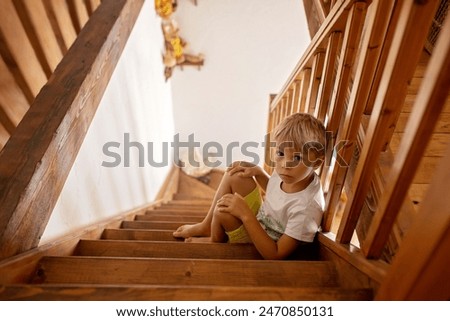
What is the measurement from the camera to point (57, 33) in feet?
4.41

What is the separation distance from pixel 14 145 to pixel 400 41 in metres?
1.03

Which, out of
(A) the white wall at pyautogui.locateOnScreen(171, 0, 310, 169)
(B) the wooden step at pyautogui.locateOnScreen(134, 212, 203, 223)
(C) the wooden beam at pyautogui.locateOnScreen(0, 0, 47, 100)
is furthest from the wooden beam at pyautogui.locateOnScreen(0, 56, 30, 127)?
(A) the white wall at pyautogui.locateOnScreen(171, 0, 310, 169)

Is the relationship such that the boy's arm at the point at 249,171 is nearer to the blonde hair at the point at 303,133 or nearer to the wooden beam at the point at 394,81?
the blonde hair at the point at 303,133

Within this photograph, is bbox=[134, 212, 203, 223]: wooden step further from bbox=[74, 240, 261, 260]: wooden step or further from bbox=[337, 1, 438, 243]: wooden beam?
bbox=[337, 1, 438, 243]: wooden beam

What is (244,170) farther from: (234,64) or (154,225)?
(234,64)

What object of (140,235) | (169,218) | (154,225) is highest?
(140,235)

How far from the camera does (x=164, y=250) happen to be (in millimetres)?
1010

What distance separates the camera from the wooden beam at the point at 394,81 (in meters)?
0.56

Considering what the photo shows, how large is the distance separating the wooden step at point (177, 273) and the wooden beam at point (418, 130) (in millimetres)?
269

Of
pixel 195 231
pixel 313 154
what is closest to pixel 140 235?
pixel 195 231

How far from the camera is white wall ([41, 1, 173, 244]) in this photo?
1.21 metres

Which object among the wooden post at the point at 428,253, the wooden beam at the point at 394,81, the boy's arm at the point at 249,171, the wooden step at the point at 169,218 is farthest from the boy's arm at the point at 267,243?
the wooden step at the point at 169,218

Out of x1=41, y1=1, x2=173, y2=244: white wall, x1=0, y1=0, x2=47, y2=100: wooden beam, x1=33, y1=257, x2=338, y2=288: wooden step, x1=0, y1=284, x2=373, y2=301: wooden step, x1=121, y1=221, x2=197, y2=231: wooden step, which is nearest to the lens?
x1=0, y1=284, x2=373, y2=301: wooden step

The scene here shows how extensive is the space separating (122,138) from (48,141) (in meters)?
1.09
